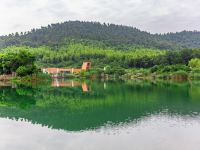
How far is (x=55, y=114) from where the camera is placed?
25.2 meters

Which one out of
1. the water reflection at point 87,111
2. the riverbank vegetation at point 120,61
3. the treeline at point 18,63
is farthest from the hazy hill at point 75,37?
the water reflection at point 87,111

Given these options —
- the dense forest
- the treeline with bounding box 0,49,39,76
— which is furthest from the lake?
the dense forest

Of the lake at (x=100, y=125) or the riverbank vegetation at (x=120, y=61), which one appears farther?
the riverbank vegetation at (x=120, y=61)

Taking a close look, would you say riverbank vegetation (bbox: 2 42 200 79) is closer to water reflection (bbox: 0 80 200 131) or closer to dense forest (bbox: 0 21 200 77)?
dense forest (bbox: 0 21 200 77)

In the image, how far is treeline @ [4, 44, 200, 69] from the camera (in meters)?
86.4

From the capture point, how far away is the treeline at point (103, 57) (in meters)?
Result: 86.4

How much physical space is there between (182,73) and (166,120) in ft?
177

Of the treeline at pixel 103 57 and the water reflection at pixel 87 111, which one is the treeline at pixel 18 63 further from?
the treeline at pixel 103 57

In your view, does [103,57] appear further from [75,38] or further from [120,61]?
[75,38]

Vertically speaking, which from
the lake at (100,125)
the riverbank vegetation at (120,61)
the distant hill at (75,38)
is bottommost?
the lake at (100,125)

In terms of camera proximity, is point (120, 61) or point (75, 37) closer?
point (120, 61)

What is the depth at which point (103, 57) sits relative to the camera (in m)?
104

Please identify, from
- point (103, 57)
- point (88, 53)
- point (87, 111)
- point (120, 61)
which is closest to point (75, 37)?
point (88, 53)

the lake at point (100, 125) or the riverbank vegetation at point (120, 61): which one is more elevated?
the riverbank vegetation at point (120, 61)
